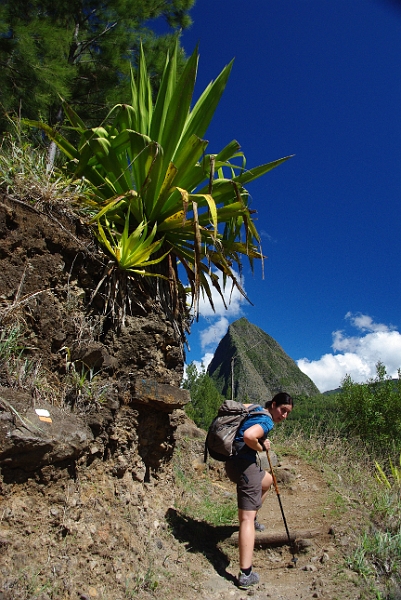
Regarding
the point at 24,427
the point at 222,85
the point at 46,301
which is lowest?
the point at 24,427

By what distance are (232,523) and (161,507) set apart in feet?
3.46

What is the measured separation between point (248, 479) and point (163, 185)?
8.81 ft

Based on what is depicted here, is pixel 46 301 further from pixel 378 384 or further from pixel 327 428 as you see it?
pixel 378 384

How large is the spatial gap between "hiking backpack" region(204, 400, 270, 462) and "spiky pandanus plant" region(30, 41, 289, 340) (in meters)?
1.01

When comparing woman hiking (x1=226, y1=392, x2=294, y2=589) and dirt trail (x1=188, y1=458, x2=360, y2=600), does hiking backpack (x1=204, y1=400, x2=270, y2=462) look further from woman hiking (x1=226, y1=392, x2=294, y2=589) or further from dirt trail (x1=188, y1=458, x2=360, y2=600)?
dirt trail (x1=188, y1=458, x2=360, y2=600)

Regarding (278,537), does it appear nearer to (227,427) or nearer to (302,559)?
(302,559)

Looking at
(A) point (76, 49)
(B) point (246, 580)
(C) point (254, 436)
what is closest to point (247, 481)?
(C) point (254, 436)

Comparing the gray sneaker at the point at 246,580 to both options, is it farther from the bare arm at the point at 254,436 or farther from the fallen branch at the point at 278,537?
the bare arm at the point at 254,436

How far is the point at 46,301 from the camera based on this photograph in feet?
10.0

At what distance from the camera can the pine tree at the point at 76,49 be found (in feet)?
17.1

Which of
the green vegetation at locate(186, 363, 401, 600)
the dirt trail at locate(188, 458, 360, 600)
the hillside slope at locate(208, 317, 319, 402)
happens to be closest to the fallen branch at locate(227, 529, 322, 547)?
the dirt trail at locate(188, 458, 360, 600)

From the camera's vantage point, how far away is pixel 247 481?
135 inches

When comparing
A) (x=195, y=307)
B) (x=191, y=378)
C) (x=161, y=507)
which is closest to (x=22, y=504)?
(x=161, y=507)

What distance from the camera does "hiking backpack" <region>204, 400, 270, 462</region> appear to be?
11.5 ft
